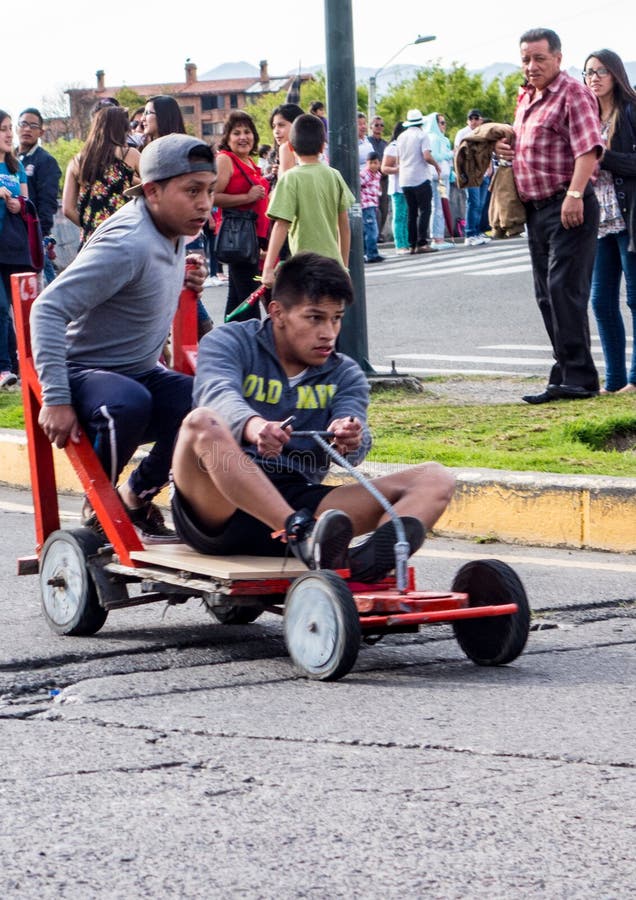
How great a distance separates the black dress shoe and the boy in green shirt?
1327mm

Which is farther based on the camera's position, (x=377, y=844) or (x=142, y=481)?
(x=142, y=481)

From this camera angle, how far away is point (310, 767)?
3.37 meters

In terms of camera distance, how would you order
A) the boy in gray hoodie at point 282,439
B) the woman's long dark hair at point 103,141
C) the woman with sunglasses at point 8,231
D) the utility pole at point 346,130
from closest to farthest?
the boy in gray hoodie at point 282,439, the woman's long dark hair at point 103,141, the utility pole at point 346,130, the woman with sunglasses at point 8,231

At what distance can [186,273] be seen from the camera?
18.3 feet

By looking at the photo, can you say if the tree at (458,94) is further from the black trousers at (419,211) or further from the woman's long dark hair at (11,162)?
the woman's long dark hair at (11,162)

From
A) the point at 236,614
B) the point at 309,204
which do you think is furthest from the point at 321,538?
the point at 309,204

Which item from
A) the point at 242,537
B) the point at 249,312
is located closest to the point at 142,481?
the point at 242,537

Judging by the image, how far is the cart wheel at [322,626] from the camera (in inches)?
157

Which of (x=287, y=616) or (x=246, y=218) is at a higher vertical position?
(x=246, y=218)

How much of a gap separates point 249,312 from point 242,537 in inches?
212

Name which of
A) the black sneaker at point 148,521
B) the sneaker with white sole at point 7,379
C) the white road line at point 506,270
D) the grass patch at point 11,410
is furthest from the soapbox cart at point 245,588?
the white road line at point 506,270

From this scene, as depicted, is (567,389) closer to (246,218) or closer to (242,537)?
(246,218)

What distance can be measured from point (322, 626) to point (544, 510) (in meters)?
2.55

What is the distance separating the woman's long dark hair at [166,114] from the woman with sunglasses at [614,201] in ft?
7.52
